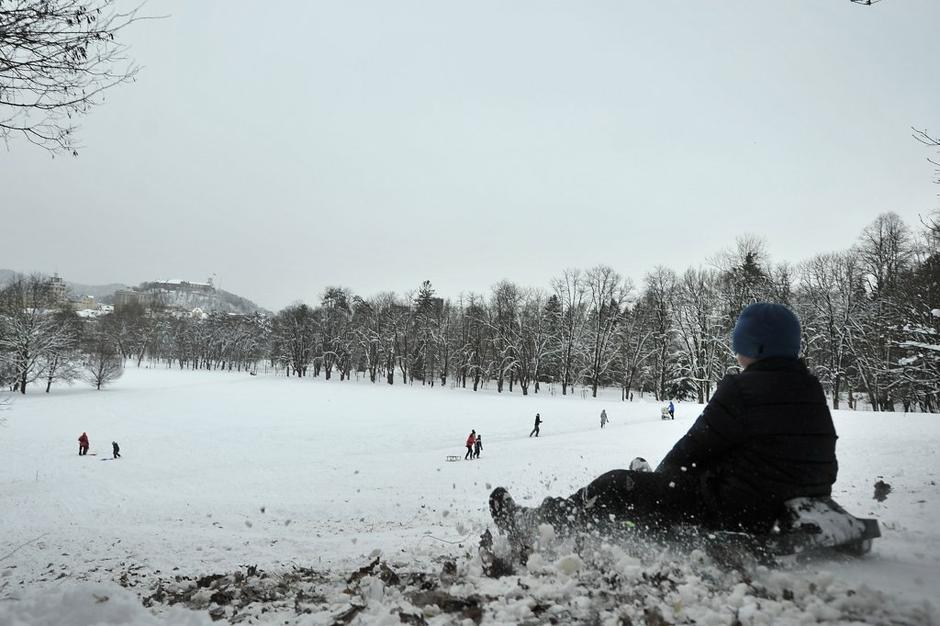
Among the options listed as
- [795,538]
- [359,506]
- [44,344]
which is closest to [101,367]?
[44,344]

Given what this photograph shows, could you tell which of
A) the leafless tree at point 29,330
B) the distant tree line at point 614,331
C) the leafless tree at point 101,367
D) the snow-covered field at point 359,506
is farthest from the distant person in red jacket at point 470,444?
the leafless tree at point 101,367

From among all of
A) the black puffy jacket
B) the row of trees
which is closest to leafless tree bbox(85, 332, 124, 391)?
the row of trees

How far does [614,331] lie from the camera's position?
61188mm

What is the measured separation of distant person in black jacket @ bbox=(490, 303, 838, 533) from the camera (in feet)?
10.5

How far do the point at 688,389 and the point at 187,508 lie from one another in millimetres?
45378

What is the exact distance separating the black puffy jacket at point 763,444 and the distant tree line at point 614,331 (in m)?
20.3

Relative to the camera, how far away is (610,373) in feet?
212

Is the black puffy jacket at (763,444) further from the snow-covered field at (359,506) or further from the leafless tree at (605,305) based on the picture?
the leafless tree at (605,305)

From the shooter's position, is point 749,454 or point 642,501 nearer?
point 749,454

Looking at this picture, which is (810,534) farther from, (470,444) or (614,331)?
(614,331)

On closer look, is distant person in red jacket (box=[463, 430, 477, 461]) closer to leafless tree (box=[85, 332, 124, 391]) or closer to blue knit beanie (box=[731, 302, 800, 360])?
blue knit beanie (box=[731, 302, 800, 360])

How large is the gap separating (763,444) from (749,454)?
120 mm

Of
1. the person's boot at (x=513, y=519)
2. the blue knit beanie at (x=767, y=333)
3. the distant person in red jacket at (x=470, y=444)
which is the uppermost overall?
the blue knit beanie at (x=767, y=333)

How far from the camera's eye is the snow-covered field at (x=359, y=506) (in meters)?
2.87
